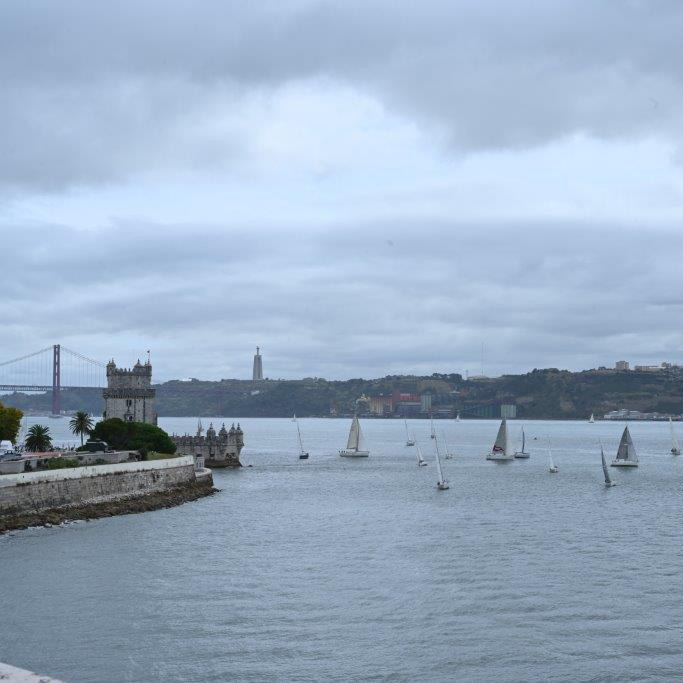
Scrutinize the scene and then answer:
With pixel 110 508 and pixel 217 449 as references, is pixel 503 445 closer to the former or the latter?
pixel 217 449

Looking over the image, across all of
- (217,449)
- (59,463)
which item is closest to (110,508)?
(59,463)

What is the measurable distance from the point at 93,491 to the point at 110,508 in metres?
1.48

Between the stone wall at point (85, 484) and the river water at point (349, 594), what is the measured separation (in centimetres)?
241

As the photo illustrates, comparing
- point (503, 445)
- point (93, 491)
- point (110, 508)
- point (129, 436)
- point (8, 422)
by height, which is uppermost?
point (8, 422)

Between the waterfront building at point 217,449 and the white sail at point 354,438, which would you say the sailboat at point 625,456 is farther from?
the waterfront building at point 217,449

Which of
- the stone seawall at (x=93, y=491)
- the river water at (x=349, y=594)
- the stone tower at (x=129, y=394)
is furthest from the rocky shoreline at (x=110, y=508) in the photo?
the stone tower at (x=129, y=394)

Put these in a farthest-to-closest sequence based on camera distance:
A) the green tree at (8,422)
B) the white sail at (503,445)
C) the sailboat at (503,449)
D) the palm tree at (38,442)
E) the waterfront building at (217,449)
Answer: the white sail at (503,445)
the sailboat at (503,449)
the waterfront building at (217,449)
the palm tree at (38,442)
the green tree at (8,422)

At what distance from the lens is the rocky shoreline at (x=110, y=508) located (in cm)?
5041

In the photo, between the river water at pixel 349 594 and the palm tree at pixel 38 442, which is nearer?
the river water at pixel 349 594

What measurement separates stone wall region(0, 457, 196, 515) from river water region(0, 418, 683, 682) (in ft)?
7.90

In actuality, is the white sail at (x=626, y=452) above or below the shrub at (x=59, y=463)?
below

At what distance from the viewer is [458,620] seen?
112 ft

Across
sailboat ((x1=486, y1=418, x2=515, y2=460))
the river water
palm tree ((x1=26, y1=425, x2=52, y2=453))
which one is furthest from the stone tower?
sailboat ((x1=486, y1=418, x2=515, y2=460))

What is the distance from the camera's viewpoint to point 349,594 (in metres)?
37.8
